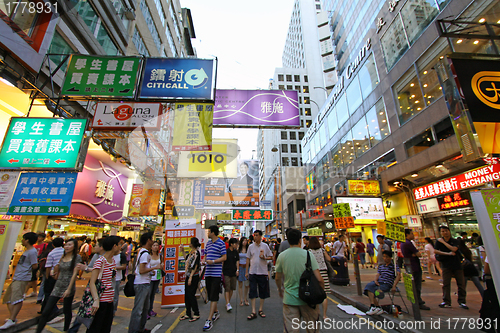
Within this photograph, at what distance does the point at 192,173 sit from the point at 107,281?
7144 millimetres

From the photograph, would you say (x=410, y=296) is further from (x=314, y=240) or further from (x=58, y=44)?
(x=58, y=44)

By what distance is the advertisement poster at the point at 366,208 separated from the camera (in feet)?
49.4

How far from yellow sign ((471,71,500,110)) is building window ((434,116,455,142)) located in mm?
6553

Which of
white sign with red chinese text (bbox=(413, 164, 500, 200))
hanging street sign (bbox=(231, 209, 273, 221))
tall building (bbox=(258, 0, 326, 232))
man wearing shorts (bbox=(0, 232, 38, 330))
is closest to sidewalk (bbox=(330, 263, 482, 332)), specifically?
white sign with red chinese text (bbox=(413, 164, 500, 200))

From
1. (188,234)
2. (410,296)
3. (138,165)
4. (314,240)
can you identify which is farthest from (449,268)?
(138,165)

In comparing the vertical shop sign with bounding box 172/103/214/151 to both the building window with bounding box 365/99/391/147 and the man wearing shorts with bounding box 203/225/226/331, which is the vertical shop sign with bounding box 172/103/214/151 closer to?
the man wearing shorts with bounding box 203/225/226/331

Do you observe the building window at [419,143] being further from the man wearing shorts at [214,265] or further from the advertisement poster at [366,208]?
the man wearing shorts at [214,265]

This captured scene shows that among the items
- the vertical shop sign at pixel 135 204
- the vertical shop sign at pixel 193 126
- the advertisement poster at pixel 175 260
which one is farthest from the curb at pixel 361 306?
the vertical shop sign at pixel 135 204

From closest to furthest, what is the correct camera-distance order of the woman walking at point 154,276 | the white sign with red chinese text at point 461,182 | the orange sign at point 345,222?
the woman walking at point 154,276 < the white sign with red chinese text at point 461,182 < the orange sign at point 345,222

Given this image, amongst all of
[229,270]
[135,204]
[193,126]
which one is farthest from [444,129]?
[135,204]

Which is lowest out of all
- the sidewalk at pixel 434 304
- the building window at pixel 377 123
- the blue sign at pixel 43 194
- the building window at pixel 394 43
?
the sidewalk at pixel 434 304

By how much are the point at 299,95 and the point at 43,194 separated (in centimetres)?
6184

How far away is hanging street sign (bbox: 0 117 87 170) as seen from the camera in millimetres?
6391

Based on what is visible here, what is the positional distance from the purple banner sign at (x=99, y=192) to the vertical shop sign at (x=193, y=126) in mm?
10339
